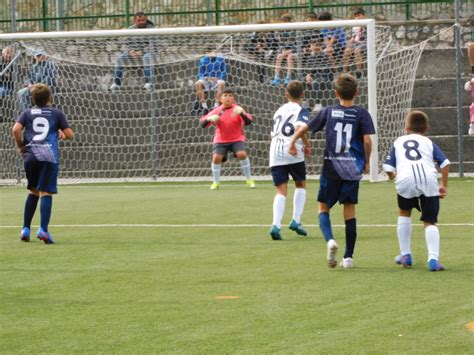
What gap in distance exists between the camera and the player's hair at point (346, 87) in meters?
10.2

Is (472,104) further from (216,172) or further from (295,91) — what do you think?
(295,91)

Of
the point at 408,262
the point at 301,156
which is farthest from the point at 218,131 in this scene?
the point at 408,262

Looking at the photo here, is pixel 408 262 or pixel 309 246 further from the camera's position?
pixel 309 246

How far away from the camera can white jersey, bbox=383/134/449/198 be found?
386 inches

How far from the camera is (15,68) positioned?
23.1 metres

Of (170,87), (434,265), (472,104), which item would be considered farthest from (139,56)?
(434,265)

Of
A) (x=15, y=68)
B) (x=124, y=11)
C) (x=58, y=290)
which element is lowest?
(x=58, y=290)

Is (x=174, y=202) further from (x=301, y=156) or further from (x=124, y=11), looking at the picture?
(x=124, y=11)

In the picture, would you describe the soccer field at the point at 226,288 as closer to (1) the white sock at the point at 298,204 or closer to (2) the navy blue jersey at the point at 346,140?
(1) the white sock at the point at 298,204

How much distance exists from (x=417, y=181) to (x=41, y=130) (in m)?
4.59

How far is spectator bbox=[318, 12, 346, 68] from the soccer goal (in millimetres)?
25

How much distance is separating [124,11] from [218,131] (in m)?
9.17

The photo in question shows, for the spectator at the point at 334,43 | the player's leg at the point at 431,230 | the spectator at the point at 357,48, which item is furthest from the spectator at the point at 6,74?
the player's leg at the point at 431,230

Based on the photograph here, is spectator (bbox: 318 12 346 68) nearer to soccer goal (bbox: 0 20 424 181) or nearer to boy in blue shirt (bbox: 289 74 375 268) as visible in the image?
soccer goal (bbox: 0 20 424 181)
